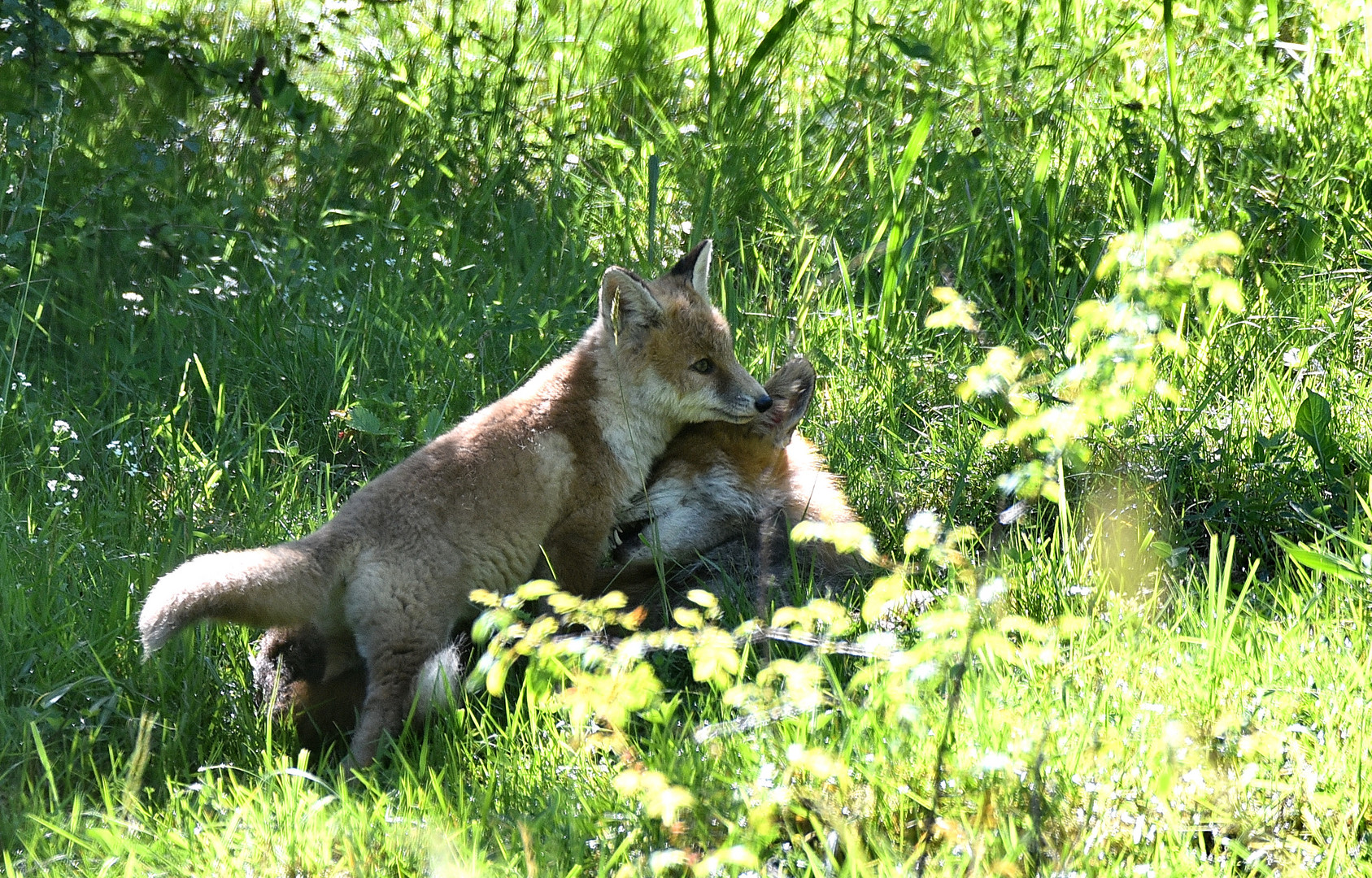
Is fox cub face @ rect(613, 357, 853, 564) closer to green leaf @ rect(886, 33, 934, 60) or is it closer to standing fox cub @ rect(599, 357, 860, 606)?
standing fox cub @ rect(599, 357, 860, 606)

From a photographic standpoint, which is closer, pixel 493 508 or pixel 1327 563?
pixel 1327 563

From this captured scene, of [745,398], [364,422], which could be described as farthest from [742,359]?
[364,422]

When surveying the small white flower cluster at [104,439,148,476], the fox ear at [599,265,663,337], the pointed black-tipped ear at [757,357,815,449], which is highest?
the fox ear at [599,265,663,337]

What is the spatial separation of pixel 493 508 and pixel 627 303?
104cm

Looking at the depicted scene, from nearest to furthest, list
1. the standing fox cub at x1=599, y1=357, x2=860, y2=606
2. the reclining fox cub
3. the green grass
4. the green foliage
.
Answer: the green foliage < the green grass < the reclining fox cub < the standing fox cub at x1=599, y1=357, x2=860, y2=606

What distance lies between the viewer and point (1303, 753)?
→ 2.63m

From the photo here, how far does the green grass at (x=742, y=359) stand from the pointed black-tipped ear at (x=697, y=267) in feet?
1.29

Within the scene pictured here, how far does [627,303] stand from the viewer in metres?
4.49

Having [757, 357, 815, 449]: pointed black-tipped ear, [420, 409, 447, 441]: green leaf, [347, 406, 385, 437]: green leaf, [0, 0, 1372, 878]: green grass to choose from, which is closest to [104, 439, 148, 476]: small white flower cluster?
[0, 0, 1372, 878]: green grass

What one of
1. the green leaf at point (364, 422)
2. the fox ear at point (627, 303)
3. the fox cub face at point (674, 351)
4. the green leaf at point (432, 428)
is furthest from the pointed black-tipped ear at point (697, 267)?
the green leaf at point (364, 422)

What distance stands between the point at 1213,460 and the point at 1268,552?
1.26 ft

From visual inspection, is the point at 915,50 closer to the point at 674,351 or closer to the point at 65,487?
the point at 674,351

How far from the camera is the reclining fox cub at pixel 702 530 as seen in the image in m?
3.45

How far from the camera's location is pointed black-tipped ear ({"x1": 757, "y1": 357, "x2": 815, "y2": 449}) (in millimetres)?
4191
